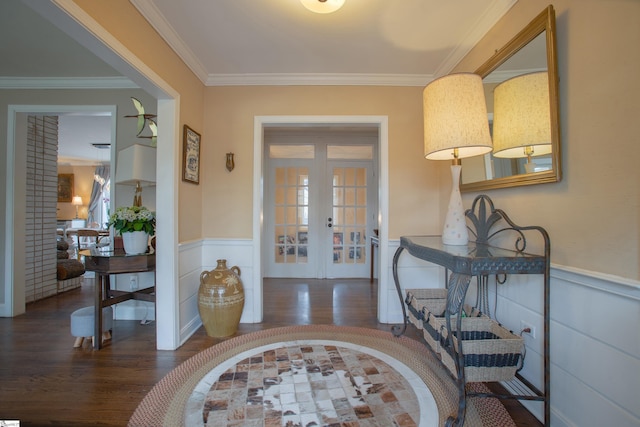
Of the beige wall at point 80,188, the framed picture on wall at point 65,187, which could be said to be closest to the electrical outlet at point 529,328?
the beige wall at point 80,188

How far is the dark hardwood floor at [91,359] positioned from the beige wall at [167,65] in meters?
0.94

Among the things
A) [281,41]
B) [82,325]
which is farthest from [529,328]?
[82,325]

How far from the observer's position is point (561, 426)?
1291 mm

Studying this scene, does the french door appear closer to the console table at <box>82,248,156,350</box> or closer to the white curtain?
the console table at <box>82,248,156,350</box>

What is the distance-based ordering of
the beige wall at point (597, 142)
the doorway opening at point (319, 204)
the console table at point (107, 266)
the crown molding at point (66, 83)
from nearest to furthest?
1. the beige wall at point (597, 142)
2. the console table at point (107, 266)
3. the crown molding at point (66, 83)
4. the doorway opening at point (319, 204)

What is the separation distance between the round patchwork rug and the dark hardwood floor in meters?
0.17

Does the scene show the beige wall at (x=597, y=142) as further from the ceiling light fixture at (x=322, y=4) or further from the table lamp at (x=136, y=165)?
the table lamp at (x=136, y=165)

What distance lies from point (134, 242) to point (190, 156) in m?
0.84

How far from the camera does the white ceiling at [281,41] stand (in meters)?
1.81

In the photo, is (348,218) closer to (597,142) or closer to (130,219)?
(130,219)

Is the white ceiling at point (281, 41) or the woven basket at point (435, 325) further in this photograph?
the white ceiling at point (281, 41)

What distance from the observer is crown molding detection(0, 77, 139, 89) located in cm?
281

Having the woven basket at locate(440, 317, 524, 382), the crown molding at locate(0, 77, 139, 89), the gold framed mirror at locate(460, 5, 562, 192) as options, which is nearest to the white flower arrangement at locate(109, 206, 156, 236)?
the crown molding at locate(0, 77, 139, 89)

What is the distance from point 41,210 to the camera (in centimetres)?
332
